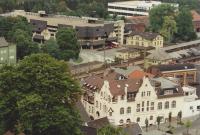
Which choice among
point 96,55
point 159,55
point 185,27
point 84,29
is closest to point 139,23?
point 185,27

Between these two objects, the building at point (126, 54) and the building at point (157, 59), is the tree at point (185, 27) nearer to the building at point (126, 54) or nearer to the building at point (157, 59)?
the building at point (126, 54)

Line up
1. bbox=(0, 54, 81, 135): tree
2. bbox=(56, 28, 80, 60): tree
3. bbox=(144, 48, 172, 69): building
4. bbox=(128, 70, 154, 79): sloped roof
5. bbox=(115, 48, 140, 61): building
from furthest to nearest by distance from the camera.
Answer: bbox=(115, 48, 140, 61): building
bbox=(56, 28, 80, 60): tree
bbox=(144, 48, 172, 69): building
bbox=(128, 70, 154, 79): sloped roof
bbox=(0, 54, 81, 135): tree

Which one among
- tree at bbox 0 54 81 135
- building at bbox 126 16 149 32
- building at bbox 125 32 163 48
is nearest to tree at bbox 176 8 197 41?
building at bbox 126 16 149 32

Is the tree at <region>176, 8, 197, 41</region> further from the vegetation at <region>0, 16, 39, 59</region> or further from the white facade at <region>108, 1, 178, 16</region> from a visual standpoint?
the vegetation at <region>0, 16, 39, 59</region>

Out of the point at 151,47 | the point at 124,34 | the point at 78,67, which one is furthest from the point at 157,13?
the point at 78,67

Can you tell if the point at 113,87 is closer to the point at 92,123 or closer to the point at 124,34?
the point at 92,123

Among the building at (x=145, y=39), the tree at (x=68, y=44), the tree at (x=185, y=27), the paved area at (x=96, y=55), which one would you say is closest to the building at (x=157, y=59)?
the paved area at (x=96, y=55)

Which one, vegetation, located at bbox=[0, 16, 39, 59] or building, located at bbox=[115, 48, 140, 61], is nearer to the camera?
vegetation, located at bbox=[0, 16, 39, 59]
